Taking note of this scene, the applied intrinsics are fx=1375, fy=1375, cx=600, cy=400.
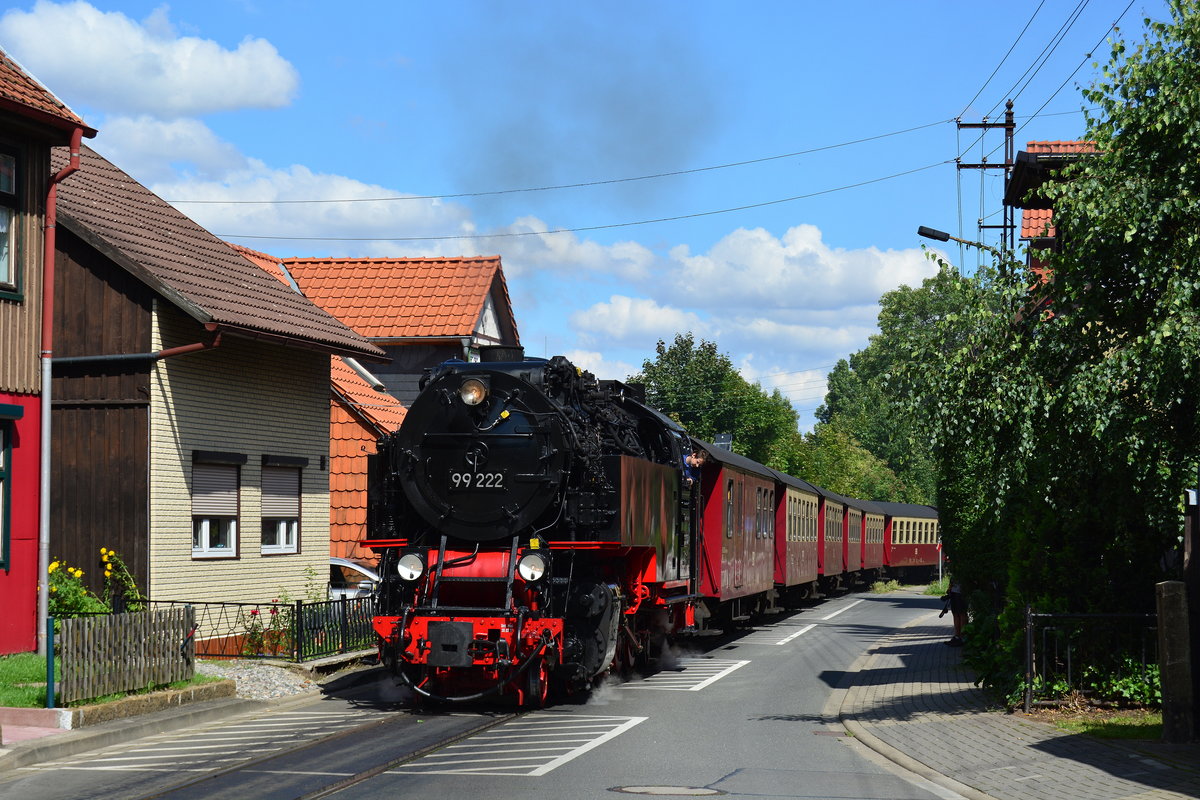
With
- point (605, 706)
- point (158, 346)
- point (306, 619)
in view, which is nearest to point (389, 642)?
point (605, 706)

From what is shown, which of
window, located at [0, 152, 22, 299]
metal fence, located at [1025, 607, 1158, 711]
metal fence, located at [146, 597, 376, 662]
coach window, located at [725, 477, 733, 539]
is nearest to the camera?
metal fence, located at [1025, 607, 1158, 711]

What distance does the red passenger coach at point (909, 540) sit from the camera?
5091cm

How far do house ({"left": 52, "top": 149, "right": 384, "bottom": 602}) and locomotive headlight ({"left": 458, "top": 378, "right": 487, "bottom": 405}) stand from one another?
4248 mm

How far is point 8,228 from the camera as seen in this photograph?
1511 centimetres

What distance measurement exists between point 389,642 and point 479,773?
12.3 feet

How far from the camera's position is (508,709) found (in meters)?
14.0

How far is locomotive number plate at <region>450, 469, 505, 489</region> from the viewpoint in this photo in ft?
46.1

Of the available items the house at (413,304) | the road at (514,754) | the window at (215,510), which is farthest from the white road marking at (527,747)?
the house at (413,304)

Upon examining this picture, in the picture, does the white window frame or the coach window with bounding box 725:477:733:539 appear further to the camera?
the coach window with bounding box 725:477:733:539

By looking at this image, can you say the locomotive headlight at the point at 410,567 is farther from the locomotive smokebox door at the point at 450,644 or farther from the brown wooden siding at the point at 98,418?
the brown wooden siding at the point at 98,418

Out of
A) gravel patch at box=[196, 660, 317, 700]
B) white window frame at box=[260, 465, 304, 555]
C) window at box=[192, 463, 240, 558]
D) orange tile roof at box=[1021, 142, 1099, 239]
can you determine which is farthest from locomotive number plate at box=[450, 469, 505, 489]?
orange tile roof at box=[1021, 142, 1099, 239]

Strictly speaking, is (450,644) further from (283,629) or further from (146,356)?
(146,356)

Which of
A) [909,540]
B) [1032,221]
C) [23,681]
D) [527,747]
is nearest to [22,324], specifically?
[23,681]

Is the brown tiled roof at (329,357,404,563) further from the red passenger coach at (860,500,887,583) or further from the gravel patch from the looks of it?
the red passenger coach at (860,500,887,583)
